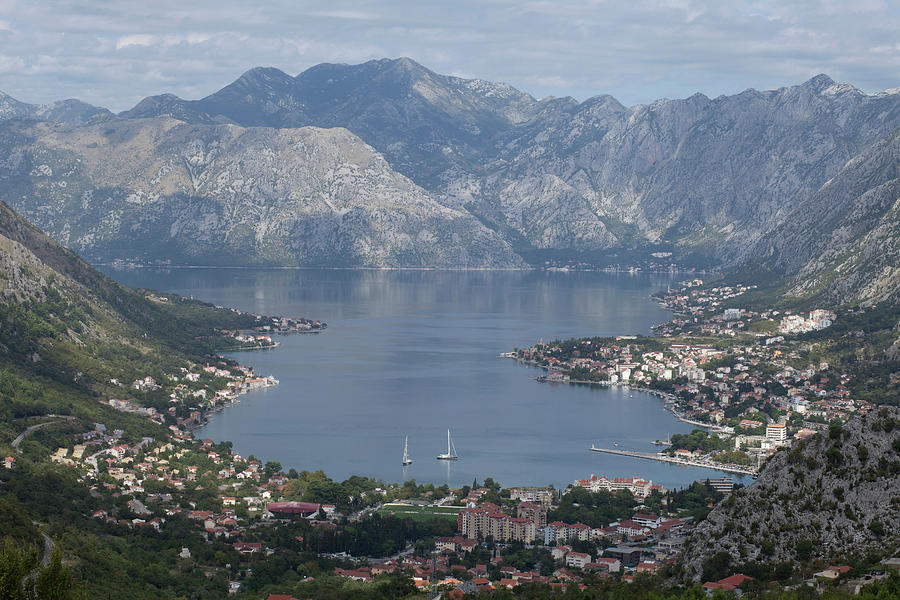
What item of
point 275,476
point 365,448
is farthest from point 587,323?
point 275,476

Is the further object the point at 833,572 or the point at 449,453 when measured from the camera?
the point at 449,453

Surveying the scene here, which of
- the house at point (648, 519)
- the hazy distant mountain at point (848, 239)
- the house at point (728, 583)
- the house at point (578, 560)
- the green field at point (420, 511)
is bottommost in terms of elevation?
the green field at point (420, 511)

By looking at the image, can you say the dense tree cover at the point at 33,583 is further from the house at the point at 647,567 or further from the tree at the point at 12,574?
the house at the point at 647,567

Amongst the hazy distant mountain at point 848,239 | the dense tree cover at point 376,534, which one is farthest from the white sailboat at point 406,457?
the hazy distant mountain at point 848,239

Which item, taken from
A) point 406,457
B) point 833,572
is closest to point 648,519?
point 406,457

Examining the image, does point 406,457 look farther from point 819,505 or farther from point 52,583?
→ point 52,583

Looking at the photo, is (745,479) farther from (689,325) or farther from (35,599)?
(689,325)
